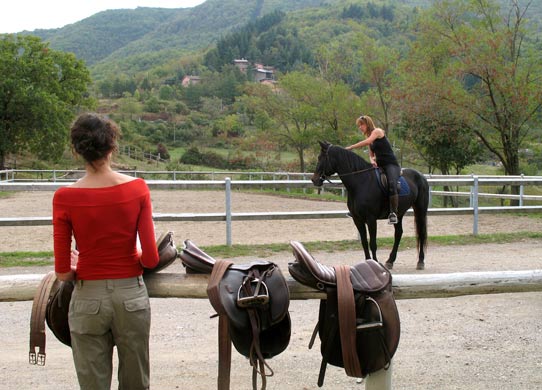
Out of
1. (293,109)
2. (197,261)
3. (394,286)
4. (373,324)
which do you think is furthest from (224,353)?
(293,109)

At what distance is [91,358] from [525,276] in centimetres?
244

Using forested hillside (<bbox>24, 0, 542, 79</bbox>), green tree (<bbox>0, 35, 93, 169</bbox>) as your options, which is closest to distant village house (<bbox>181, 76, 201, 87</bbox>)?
forested hillside (<bbox>24, 0, 542, 79</bbox>)

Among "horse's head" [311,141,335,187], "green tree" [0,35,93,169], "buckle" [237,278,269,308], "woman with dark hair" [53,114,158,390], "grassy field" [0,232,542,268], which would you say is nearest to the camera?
"woman with dark hair" [53,114,158,390]

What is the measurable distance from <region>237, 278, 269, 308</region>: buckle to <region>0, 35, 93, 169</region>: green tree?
1174 inches

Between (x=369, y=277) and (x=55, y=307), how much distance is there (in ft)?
5.00

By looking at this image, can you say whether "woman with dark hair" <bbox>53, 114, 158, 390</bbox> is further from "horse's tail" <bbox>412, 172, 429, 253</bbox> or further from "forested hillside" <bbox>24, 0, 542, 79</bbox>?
"forested hillside" <bbox>24, 0, 542, 79</bbox>

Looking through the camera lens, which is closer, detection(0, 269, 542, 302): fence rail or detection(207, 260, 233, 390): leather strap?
detection(207, 260, 233, 390): leather strap

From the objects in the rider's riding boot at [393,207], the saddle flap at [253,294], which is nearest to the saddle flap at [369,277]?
the saddle flap at [253,294]

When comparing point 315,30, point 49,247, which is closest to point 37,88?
point 49,247

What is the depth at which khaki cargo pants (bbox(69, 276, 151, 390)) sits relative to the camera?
218cm

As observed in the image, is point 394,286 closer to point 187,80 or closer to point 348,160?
point 348,160

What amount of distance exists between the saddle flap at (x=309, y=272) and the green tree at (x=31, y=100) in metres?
29.8

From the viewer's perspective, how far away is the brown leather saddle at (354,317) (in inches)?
93.9

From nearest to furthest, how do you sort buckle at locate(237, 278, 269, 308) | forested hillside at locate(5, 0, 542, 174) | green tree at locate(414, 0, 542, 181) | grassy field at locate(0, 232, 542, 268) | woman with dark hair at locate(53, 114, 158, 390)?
1. woman with dark hair at locate(53, 114, 158, 390)
2. buckle at locate(237, 278, 269, 308)
3. grassy field at locate(0, 232, 542, 268)
4. green tree at locate(414, 0, 542, 181)
5. forested hillside at locate(5, 0, 542, 174)
